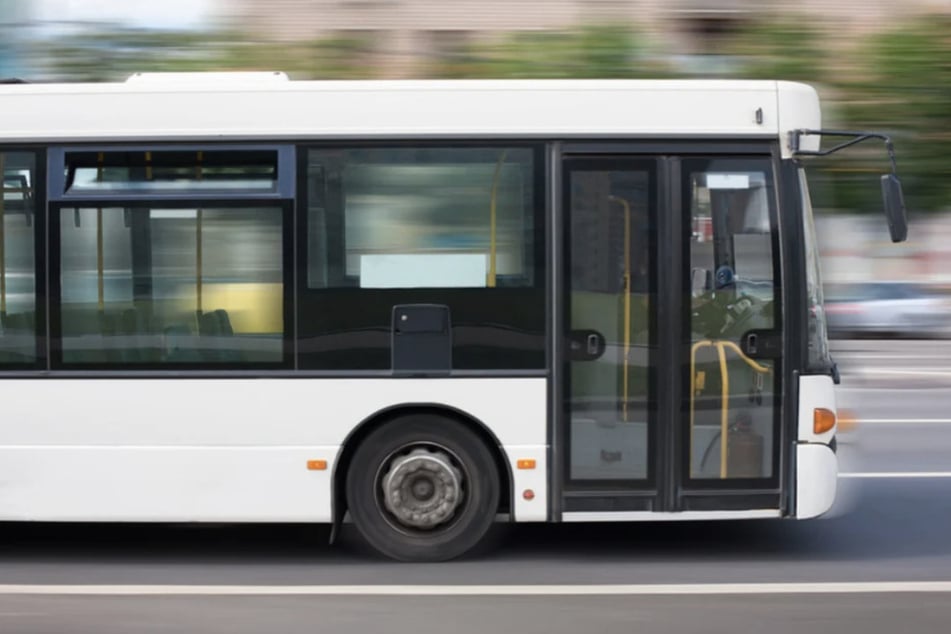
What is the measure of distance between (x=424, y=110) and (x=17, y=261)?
2370 mm

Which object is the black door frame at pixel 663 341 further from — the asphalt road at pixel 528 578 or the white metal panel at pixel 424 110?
the asphalt road at pixel 528 578

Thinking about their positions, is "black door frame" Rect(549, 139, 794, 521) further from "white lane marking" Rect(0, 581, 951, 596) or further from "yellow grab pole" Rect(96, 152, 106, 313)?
"yellow grab pole" Rect(96, 152, 106, 313)

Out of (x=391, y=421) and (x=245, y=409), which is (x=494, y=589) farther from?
(x=245, y=409)

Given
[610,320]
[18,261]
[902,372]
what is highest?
[18,261]

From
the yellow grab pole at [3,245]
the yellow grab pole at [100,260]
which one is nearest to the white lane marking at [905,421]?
the yellow grab pole at [100,260]

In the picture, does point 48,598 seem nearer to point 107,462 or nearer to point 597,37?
point 107,462

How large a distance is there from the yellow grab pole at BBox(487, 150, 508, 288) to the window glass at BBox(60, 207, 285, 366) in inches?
44.5

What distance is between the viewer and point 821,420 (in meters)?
7.38

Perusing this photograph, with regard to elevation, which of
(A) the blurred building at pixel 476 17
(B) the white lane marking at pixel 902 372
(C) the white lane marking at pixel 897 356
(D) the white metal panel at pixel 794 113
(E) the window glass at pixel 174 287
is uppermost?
(A) the blurred building at pixel 476 17

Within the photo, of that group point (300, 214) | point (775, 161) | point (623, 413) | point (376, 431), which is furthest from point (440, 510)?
point (775, 161)

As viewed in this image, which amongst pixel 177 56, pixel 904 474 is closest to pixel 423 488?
pixel 904 474

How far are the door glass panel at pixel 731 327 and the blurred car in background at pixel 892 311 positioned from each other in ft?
79.3

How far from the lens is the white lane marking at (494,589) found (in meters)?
6.75

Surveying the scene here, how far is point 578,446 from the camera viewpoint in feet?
24.2
